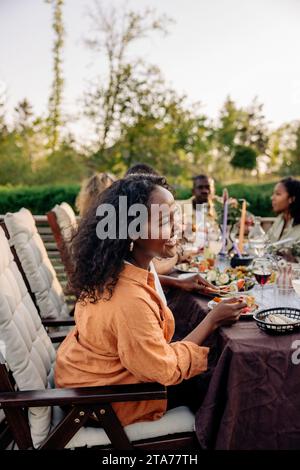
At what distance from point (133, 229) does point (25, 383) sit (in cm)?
58

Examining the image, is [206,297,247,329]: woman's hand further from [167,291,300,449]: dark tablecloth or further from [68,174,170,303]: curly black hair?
[68,174,170,303]: curly black hair

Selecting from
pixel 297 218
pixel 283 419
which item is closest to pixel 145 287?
pixel 283 419

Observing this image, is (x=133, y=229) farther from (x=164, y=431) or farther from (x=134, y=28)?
(x=134, y=28)

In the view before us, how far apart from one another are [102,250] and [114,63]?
9.71 meters

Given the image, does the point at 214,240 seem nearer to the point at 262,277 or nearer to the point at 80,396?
the point at 262,277

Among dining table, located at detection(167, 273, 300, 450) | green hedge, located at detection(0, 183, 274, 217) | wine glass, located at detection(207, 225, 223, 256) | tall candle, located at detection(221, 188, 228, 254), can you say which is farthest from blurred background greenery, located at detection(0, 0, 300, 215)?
dining table, located at detection(167, 273, 300, 450)

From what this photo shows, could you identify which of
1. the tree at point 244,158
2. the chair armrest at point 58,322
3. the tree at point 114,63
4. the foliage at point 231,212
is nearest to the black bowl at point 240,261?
the foliage at point 231,212

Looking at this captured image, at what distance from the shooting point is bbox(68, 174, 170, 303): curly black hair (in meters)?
1.31

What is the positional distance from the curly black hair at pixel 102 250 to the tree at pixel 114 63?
907 cm

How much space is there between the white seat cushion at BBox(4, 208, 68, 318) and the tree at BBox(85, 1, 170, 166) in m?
8.20

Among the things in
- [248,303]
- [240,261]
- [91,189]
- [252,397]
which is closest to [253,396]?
[252,397]

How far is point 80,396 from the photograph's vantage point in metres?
1.27

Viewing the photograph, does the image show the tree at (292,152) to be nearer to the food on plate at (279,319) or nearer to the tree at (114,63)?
the tree at (114,63)

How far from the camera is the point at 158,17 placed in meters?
10.1
